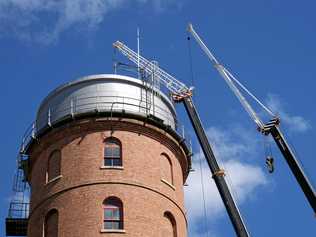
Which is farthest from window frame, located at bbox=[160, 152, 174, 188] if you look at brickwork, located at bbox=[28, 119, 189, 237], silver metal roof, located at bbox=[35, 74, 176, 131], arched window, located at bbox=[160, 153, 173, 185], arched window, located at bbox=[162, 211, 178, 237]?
silver metal roof, located at bbox=[35, 74, 176, 131]

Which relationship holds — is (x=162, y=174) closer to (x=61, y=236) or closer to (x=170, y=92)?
(x=61, y=236)

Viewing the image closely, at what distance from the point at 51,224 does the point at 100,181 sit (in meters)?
3.82

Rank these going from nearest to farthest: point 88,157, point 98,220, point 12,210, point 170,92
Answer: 1. point 98,220
2. point 88,157
3. point 12,210
4. point 170,92

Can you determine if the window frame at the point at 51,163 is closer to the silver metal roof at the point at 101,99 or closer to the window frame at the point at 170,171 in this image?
the silver metal roof at the point at 101,99

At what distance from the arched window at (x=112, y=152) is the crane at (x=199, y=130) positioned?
8.28m

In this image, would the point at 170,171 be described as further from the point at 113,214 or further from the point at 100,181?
the point at 113,214

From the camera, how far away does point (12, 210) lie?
44.1 meters

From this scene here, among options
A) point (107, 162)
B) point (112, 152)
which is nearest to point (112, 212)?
point (107, 162)

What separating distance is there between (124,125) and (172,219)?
6.54 meters

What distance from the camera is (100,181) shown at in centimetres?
3806

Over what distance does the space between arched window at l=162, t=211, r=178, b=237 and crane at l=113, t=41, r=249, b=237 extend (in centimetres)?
457

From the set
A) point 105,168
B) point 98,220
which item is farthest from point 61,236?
point 105,168

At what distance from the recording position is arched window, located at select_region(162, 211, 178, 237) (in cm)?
3856

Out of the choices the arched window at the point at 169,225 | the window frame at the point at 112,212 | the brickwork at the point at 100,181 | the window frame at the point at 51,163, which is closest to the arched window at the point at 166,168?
the brickwork at the point at 100,181
